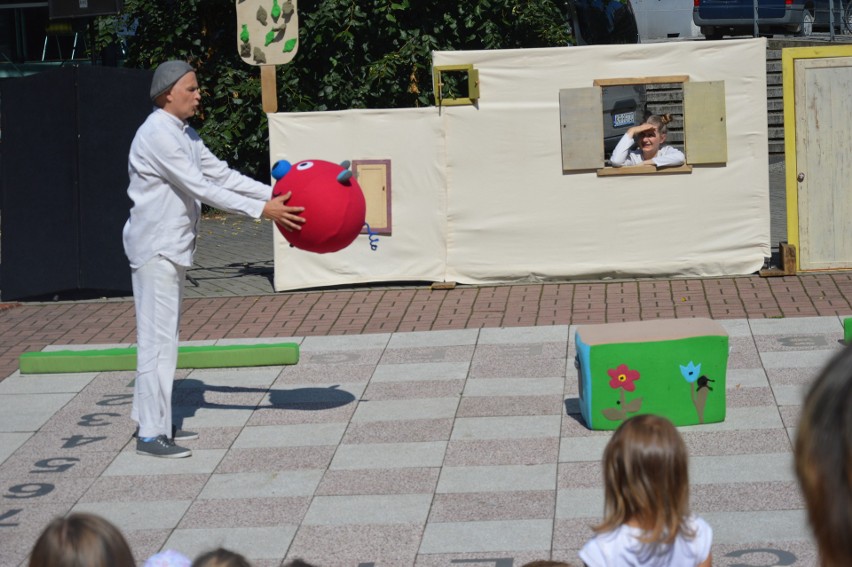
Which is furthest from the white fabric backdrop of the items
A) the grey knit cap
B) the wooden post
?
the grey knit cap

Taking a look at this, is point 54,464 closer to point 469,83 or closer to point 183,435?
point 183,435

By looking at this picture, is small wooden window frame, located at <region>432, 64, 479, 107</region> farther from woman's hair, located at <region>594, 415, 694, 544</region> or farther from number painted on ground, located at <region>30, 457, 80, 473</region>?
woman's hair, located at <region>594, 415, 694, 544</region>

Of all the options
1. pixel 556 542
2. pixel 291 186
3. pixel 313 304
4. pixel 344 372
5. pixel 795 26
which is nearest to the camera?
pixel 556 542

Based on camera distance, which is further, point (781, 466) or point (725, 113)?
point (725, 113)

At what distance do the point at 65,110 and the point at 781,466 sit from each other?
819cm

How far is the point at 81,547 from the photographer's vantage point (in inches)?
106

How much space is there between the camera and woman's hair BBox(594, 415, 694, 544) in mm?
3477

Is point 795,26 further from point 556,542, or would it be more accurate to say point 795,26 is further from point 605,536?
point 605,536

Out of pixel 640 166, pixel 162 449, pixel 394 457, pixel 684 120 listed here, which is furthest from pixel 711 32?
pixel 162 449

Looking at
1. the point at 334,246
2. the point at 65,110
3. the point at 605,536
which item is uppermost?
the point at 65,110

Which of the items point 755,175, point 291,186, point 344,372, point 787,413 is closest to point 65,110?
point 344,372

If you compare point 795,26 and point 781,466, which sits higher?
point 795,26

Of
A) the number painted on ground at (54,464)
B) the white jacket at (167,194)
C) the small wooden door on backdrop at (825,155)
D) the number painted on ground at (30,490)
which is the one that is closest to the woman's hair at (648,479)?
the white jacket at (167,194)

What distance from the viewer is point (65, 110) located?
12000 mm
